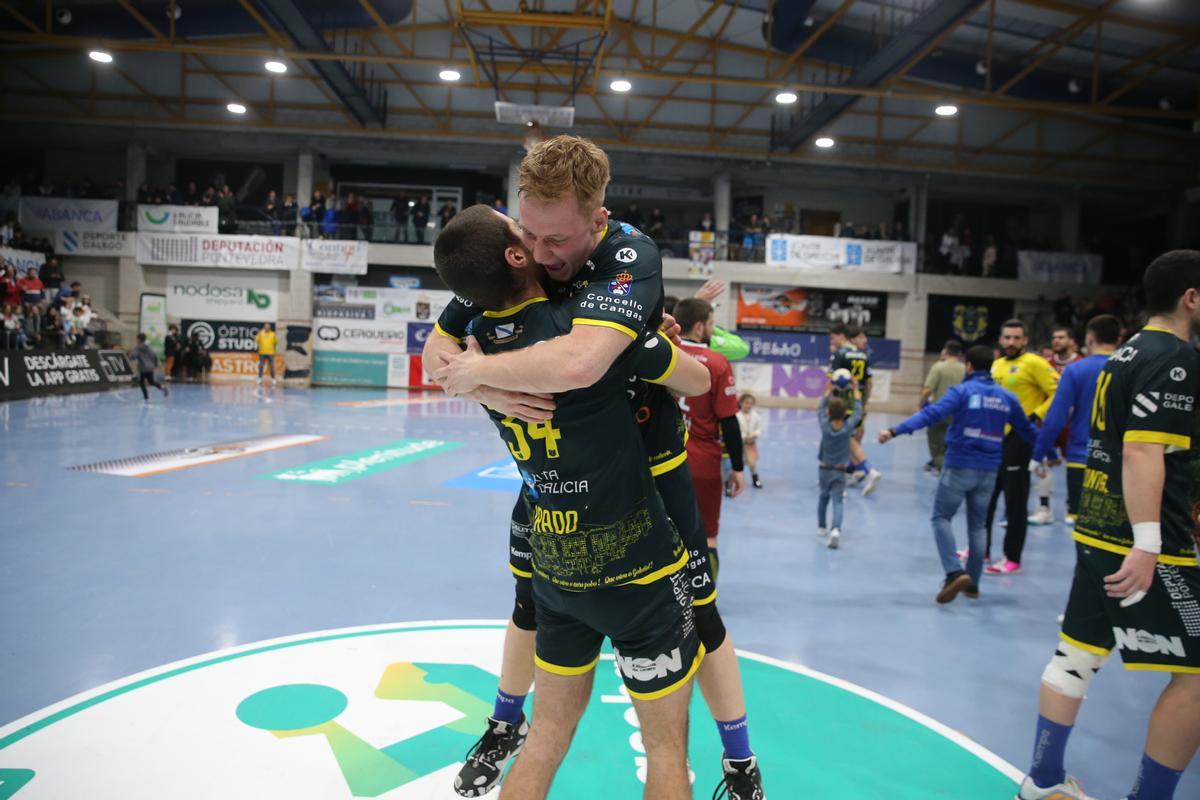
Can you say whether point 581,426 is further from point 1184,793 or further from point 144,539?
point 144,539

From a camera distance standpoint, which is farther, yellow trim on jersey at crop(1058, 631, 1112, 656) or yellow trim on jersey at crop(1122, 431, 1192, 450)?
yellow trim on jersey at crop(1058, 631, 1112, 656)

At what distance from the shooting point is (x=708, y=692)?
2.54m

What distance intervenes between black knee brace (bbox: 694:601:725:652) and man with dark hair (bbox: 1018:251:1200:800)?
132 centimetres

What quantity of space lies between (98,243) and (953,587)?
2746 centimetres

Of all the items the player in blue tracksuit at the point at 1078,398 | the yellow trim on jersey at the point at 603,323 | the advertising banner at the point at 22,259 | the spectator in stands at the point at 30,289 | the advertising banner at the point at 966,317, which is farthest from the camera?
the advertising banner at the point at 966,317

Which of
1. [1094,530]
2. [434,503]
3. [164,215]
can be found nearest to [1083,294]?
[434,503]

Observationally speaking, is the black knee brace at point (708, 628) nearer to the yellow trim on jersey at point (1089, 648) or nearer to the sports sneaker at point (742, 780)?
the sports sneaker at point (742, 780)

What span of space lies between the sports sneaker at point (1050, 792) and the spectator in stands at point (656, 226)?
23.1m

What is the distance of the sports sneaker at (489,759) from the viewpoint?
104 inches

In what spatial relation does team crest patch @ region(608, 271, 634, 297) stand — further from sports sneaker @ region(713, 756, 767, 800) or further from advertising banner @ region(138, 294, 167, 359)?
advertising banner @ region(138, 294, 167, 359)

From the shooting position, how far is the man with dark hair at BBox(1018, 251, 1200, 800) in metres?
2.50

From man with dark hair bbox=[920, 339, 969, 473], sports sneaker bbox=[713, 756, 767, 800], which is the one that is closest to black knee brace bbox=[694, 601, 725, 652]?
sports sneaker bbox=[713, 756, 767, 800]

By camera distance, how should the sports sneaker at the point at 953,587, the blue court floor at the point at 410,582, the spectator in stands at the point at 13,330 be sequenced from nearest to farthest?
the blue court floor at the point at 410,582
the sports sneaker at the point at 953,587
the spectator in stands at the point at 13,330

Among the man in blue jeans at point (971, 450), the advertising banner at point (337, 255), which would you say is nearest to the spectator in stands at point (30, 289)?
the advertising banner at point (337, 255)
